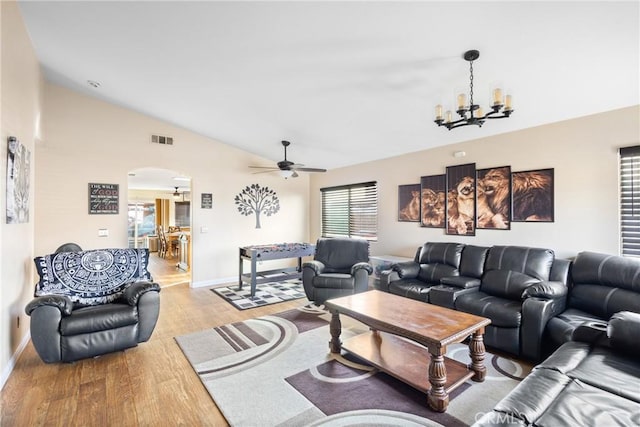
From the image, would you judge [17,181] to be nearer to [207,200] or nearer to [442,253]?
[207,200]

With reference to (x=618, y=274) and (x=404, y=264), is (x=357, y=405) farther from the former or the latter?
(x=618, y=274)

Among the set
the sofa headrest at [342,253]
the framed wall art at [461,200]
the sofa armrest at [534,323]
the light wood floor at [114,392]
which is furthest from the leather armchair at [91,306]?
the framed wall art at [461,200]

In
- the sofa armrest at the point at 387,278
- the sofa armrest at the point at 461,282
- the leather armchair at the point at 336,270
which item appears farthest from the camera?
the leather armchair at the point at 336,270

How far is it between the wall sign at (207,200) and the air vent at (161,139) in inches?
45.9

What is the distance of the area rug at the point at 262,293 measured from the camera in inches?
189

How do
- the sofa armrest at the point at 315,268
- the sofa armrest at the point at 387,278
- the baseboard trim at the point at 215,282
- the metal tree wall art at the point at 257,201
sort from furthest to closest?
the metal tree wall art at the point at 257,201, the baseboard trim at the point at 215,282, the sofa armrest at the point at 315,268, the sofa armrest at the point at 387,278

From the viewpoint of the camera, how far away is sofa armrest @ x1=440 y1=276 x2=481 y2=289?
361cm

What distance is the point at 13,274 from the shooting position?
9.51 ft

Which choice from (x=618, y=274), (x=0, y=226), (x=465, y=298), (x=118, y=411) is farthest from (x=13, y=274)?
(x=618, y=274)

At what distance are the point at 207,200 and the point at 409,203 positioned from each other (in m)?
3.99

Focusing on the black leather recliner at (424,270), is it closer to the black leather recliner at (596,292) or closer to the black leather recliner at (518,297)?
the black leather recliner at (518,297)

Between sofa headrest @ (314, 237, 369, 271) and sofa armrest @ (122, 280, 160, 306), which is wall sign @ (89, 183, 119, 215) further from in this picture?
sofa headrest @ (314, 237, 369, 271)

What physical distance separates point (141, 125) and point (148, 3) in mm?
3382

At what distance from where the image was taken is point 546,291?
287 cm
